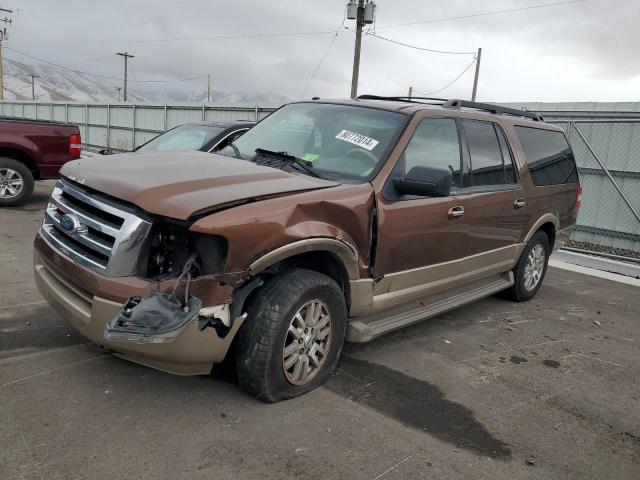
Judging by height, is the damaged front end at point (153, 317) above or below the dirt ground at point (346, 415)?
above

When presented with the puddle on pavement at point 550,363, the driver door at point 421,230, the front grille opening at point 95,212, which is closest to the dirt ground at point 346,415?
the puddle on pavement at point 550,363

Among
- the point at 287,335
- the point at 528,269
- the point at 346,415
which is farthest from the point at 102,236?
the point at 528,269

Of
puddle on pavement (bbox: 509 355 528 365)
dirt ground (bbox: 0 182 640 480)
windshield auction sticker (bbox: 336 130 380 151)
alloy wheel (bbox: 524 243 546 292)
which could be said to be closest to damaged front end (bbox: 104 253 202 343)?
dirt ground (bbox: 0 182 640 480)

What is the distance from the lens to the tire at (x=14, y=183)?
8721 millimetres

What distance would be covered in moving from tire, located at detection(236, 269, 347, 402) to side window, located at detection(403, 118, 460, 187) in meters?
1.19

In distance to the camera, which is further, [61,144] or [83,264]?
[61,144]

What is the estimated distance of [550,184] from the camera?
5770mm

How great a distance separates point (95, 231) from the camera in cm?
302

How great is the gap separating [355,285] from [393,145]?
1.06 meters

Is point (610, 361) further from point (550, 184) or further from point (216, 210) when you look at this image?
point (216, 210)

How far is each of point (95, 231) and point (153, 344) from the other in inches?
30.9

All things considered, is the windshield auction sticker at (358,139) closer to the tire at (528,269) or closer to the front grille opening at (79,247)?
the front grille opening at (79,247)

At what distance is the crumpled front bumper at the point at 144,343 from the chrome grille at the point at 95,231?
0.26ft

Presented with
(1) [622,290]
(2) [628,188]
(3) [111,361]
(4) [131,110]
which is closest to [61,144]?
(3) [111,361]
